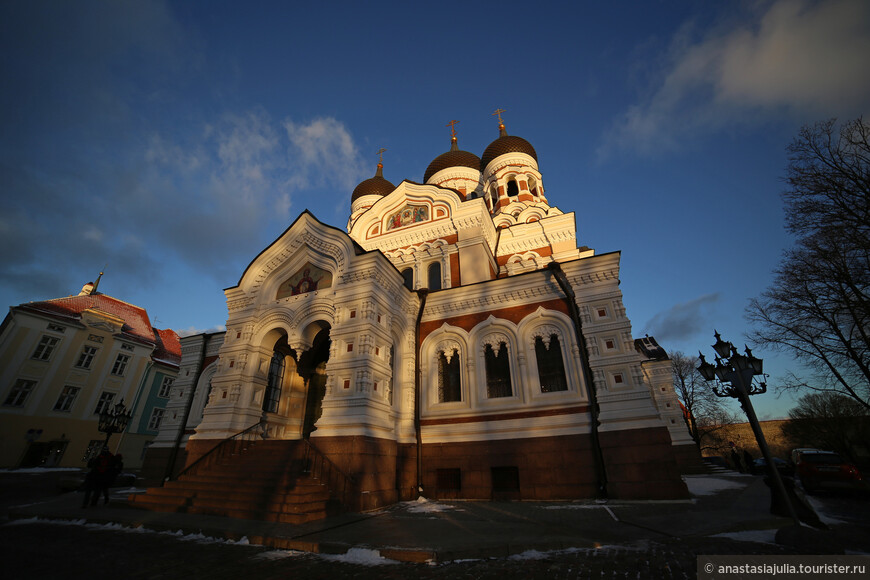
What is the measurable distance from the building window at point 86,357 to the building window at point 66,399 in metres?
1.49

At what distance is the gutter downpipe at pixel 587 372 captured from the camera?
9870 millimetres

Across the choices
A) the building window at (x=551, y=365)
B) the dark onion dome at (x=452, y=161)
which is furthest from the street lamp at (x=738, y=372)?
the dark onion dome at (x=452, y=161)

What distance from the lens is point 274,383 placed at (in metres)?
13.2

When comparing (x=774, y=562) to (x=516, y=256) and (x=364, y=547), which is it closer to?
(x=364, y=547)

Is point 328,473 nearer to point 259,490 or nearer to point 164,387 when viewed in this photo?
point 259,490

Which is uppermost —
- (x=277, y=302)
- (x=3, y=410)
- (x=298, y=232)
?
(x=298, y=232)

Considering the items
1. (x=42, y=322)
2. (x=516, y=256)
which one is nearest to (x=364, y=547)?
(x=516, y=256)

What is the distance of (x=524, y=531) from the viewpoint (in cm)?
605

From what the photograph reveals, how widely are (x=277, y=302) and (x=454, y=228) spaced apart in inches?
327

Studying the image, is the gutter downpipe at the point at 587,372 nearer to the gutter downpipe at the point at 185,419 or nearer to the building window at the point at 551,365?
the building window at the point at 551,365

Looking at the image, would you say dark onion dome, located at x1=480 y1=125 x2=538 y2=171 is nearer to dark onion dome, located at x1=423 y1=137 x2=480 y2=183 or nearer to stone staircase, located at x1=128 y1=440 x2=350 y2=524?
dark onion dome, located at x1=423 y1=137 x2=480 y2=183

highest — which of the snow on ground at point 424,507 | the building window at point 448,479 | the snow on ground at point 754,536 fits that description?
the building window at point 448,479

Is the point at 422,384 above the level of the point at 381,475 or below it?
above

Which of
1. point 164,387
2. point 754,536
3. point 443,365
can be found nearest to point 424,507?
point 443,365
